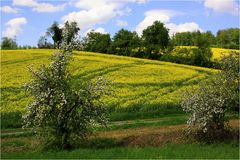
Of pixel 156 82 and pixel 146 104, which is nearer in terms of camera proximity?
pixel 146 104

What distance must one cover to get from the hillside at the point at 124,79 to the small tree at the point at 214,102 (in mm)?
14708

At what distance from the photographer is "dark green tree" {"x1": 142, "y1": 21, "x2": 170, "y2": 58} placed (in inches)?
3600

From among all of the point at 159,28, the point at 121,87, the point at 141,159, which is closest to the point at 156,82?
the point at 121,87

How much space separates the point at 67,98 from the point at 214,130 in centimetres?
724

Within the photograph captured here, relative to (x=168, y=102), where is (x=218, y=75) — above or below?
above

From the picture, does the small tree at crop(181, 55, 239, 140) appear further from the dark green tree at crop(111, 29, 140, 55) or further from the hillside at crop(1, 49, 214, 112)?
the dark green tree at crop(111, 29, 140, 55)

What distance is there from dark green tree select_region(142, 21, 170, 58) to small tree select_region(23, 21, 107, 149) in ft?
228

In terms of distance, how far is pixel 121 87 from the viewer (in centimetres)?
4619

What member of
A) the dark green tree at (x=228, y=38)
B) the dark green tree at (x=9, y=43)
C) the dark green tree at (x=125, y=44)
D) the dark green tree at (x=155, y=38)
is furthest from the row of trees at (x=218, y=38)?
the dark green tree at (x=9, y=43)

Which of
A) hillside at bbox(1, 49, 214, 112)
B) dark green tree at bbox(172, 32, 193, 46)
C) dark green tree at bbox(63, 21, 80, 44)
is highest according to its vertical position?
dark green tree at bbox(172, 32, 193, 46)

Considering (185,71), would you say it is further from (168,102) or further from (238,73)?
(238,73)

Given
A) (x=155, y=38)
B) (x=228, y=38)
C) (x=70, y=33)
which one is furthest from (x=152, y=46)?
(x=70, y=33)

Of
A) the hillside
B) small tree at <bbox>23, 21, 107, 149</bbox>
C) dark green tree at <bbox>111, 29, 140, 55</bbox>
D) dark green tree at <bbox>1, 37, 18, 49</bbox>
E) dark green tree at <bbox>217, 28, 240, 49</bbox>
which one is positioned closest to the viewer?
small tree at <bbox>23, 21, 107, 149</bbox>

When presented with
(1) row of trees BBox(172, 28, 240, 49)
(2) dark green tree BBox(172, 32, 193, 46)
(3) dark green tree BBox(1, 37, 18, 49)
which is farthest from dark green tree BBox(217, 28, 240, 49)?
(3) dark green tree BBox(1, 37, 18, 49)
